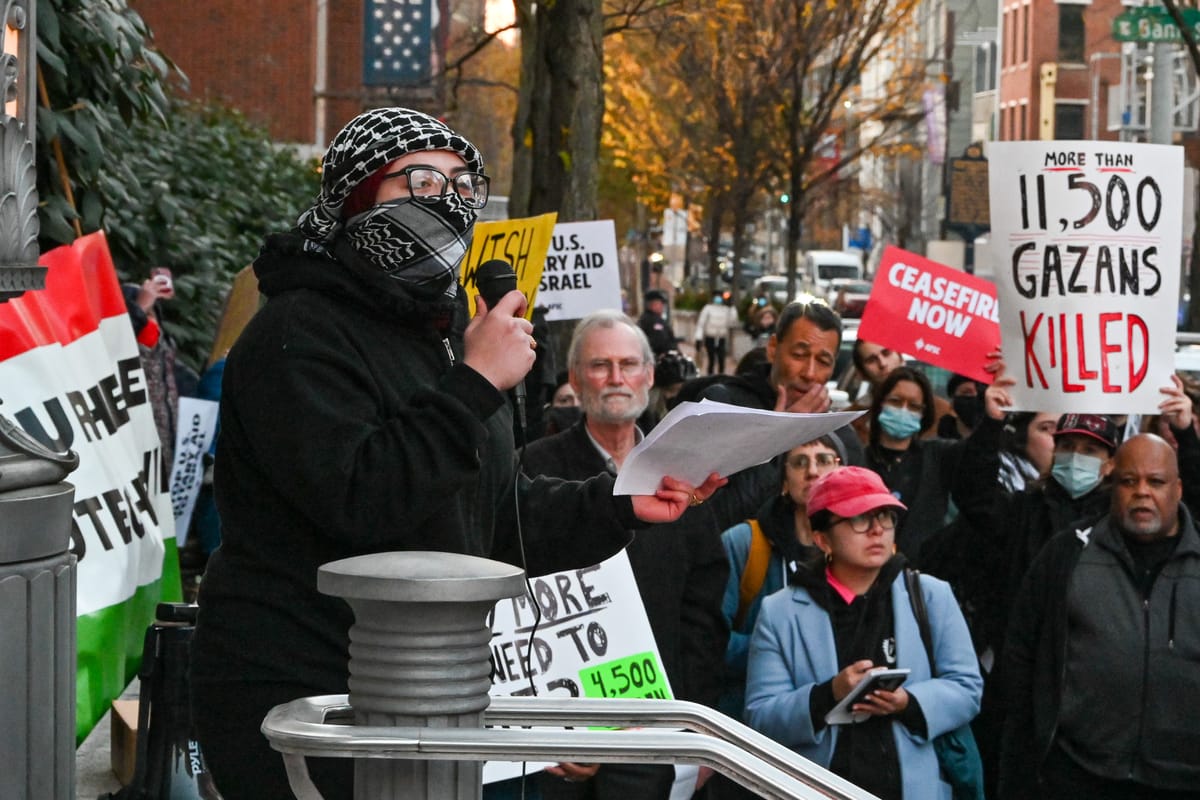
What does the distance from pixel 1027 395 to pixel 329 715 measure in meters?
5.15

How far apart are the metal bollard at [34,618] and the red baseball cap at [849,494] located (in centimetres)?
251

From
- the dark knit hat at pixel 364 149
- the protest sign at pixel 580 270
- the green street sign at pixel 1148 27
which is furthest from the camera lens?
the green street sign at pixel 1148 27

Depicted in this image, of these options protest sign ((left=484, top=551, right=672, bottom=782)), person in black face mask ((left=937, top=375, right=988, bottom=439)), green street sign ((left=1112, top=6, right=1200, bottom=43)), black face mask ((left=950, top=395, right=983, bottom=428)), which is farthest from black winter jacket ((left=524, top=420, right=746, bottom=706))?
green street sign ((left=1112, top=6, right=1200, bottom=43))

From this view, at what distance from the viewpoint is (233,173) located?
1608 cm

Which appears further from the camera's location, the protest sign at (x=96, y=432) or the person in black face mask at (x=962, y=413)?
the person in black face mask at (x=962, y=413)

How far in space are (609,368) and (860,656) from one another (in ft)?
4.02

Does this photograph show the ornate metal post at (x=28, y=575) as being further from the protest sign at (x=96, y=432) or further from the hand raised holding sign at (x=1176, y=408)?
the hand raised holding sign at (x=1176, y=408)

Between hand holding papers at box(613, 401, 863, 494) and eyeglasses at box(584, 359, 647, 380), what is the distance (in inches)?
101

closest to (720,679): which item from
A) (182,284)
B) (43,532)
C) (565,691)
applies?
(565,691)

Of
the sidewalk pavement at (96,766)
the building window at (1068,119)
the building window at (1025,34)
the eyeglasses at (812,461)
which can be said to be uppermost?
the building window at (1025,34)

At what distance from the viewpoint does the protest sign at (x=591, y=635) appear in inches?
209

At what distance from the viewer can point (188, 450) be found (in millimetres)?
9523

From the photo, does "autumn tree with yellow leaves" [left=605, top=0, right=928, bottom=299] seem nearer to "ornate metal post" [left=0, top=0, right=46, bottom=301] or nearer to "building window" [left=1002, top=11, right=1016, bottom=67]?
"ornate metal post" [left=0, top=0, right=46, bottom=301]

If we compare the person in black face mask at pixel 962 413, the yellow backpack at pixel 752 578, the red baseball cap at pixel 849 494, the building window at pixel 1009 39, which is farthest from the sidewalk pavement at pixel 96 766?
the building window at pixel 1009 39
